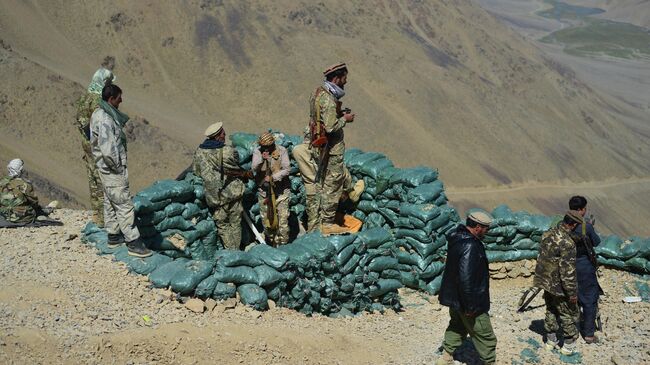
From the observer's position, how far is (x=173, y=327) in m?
5.94

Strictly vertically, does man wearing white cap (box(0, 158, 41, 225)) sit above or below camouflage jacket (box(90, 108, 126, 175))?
below

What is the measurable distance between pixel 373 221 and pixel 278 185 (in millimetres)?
1492

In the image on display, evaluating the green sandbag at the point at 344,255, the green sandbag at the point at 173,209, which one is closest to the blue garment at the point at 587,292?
the green sandbag at the point at 344,255

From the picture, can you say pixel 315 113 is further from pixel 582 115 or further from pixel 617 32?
pixel 617 32

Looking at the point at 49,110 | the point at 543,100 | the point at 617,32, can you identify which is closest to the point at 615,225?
the point at 543,100

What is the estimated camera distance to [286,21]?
113 feet

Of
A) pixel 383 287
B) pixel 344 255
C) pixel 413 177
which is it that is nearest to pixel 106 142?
pixel 344 255

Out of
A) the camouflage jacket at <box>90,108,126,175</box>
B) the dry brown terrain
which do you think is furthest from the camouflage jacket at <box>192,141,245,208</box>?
the dry brown terrain

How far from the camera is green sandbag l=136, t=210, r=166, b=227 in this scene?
740 centimetres

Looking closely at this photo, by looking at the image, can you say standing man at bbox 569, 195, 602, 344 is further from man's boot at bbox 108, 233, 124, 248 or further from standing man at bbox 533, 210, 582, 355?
man's boot at bbox 108, 233, 124, 248

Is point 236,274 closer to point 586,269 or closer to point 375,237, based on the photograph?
point 375,237

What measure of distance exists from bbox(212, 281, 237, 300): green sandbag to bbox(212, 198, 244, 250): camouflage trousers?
1.50 metres

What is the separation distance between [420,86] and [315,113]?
27.5 m

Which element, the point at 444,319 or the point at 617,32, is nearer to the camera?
the point at 444,319
